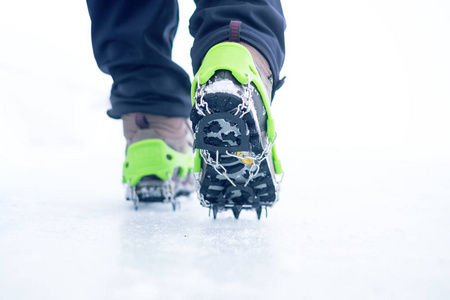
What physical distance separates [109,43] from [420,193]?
1.05 m

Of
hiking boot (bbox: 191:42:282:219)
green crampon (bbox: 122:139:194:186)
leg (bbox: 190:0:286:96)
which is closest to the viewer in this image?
hiking boot (bbox: 191:42:282:219)

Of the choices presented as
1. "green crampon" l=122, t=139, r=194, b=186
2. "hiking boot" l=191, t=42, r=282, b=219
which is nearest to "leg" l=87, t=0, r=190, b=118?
"green crampon" l=122, t=139, r=194, b=186

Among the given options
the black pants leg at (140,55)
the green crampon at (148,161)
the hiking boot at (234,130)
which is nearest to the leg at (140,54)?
the black pants leg at (140,55)

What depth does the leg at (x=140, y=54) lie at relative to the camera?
103cm

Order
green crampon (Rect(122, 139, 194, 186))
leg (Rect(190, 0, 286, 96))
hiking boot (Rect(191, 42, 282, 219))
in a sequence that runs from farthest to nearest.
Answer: green crampon (Rect(122, 139, 194, 186))
leg (Rect(190, 0, 286, 96))
hiking boot (Rect(191, 42, 282, 219))

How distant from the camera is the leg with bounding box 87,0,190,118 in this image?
1027 mm

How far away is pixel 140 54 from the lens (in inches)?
41.1

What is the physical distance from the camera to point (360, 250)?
0.61m

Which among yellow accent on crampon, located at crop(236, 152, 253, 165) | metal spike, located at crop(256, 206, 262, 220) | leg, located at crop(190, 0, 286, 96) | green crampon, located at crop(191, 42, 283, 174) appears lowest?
metal spike, located at crop(256, 206, 262, 220)

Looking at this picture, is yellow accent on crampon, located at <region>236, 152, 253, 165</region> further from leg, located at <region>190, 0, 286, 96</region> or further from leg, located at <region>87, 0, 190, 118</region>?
leg, located at <region>87, 0, 190, 118</region>

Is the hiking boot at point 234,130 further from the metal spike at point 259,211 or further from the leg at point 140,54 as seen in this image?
the leg at point 140,54

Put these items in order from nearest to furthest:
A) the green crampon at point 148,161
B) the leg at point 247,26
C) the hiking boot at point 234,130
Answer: the hiking boot at point 234,130
the leg at point 247,26
the green crampon at point 148,161

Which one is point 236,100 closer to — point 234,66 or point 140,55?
point 234,66

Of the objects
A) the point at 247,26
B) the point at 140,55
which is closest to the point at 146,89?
the point at 140,55
